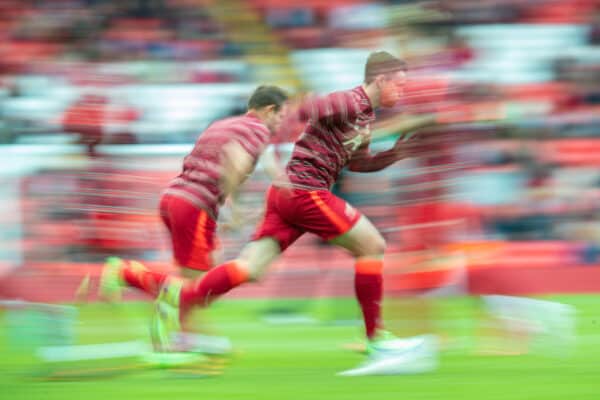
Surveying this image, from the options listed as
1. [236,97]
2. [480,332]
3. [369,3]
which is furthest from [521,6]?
[480,332]

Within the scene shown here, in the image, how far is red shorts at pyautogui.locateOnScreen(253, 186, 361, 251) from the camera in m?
5.47

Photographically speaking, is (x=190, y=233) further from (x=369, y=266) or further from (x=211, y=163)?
(x=369, y=266)

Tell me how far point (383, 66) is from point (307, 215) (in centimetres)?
79

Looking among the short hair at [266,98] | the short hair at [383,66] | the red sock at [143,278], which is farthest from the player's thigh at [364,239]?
the red sock at [143,278]

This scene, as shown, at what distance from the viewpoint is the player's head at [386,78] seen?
18.2 ft

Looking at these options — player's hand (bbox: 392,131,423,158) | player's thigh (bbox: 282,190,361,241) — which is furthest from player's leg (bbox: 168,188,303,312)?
player's hand (bbox: 392,131,423,158)

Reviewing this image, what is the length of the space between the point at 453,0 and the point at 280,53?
1.81 m

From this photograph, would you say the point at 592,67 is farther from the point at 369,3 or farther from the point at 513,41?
the point at 369,3

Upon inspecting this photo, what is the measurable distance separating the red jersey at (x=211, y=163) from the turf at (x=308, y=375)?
2.66 feet

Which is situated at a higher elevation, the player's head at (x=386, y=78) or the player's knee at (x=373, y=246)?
the player's head at (x=386, y=78)

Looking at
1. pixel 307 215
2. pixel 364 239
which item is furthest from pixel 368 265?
pixel 307 215

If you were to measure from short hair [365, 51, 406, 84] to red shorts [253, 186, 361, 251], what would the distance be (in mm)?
595

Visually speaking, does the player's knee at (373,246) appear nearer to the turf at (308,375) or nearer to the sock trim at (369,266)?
the sock trim at (369,266)

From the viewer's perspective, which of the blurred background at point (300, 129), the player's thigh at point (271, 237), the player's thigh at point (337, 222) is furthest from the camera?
the blurred background at point (300, 129)
